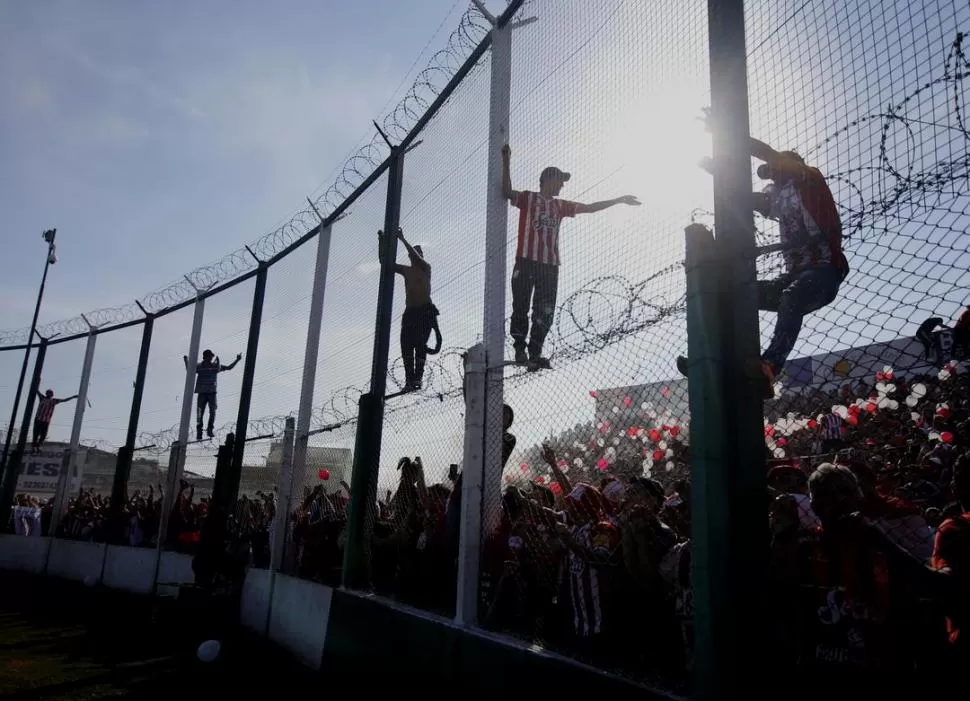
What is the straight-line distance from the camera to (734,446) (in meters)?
2.35

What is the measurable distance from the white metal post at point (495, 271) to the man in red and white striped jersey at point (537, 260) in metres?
0.09

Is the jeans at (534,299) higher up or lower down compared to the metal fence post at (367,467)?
higher up

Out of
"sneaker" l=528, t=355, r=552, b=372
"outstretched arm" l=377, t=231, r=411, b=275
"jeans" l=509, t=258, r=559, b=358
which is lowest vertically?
"sneaker" l=528, t=355, r=552, b=372

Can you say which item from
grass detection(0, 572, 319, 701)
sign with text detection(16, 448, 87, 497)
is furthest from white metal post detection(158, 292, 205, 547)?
sign with text detection(16, 448, 87, 497)

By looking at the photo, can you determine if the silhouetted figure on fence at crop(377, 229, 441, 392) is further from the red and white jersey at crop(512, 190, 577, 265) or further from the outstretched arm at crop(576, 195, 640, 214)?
the outstretched arm at crop(576, 195, 640, 214)

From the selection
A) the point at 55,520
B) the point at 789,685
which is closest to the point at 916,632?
the point at 789,685

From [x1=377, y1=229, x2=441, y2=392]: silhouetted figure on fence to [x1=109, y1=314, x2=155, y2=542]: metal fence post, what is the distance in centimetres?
863

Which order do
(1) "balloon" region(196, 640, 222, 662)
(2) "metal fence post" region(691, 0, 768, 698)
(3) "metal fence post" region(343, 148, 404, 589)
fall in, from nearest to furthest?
(2) "metal fence post" region(691, 0, 768, 698)
(3) "metal fence post" region(343, 148, 404, 589)
(1) "balloon" region(196, 640, 222, 662)

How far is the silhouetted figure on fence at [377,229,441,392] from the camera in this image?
5.69 metres

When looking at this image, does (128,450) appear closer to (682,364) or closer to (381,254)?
(381,254)

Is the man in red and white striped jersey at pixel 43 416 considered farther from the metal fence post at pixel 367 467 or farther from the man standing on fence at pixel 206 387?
the metal fence post at pixel 367 467

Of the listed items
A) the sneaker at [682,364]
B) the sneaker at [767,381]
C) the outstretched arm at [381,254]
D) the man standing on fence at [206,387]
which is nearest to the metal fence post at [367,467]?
the outstretched arm at [381,254]

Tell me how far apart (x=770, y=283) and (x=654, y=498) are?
4.55 ft

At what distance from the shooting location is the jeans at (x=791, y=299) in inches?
98.4
